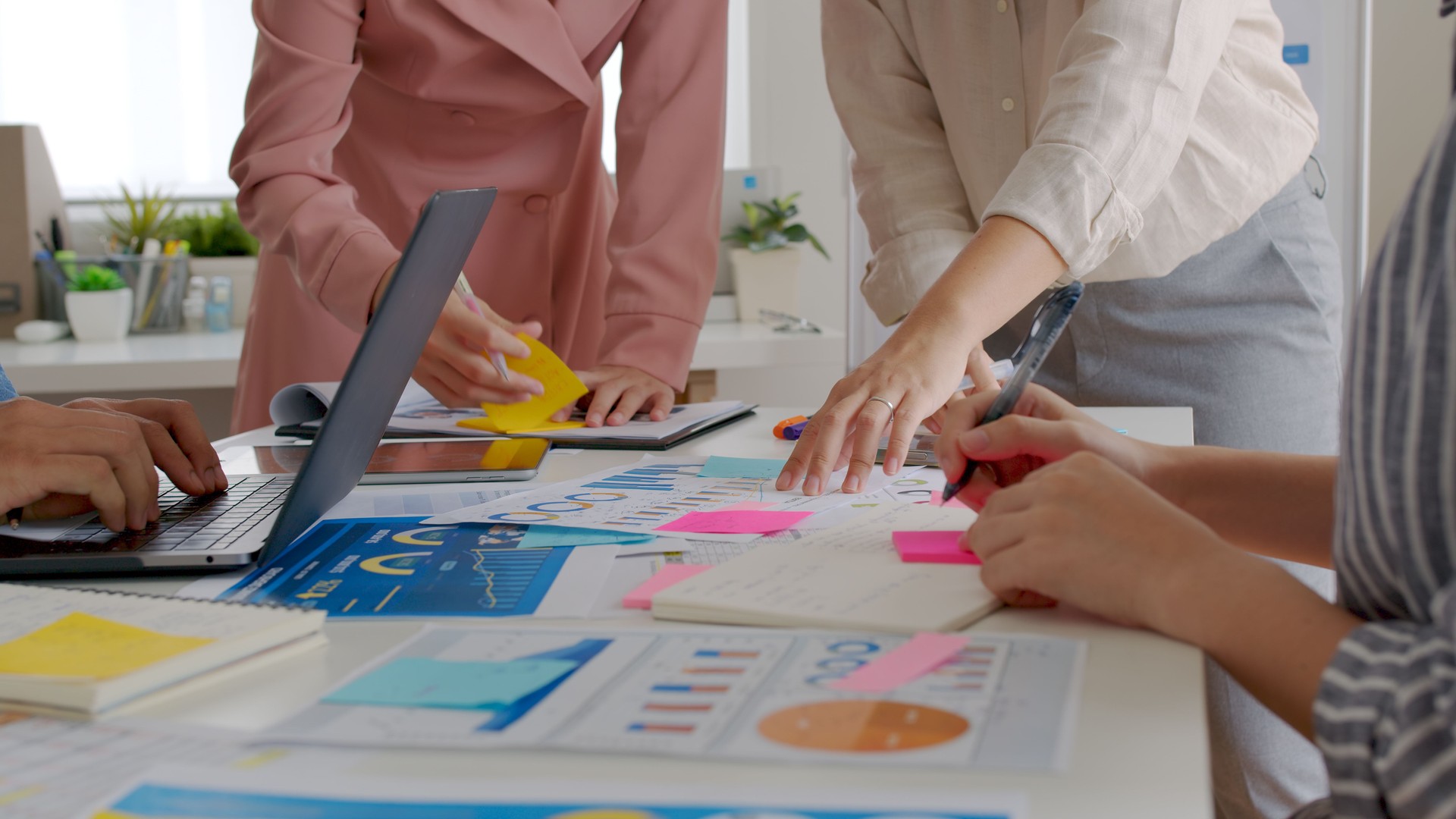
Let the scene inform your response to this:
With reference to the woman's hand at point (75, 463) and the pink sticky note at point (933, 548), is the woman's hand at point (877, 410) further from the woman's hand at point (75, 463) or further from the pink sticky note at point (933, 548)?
the woman's hand at point (75, 463)

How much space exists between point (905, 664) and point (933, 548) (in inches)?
7.0

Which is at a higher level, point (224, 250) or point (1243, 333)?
point (224, 250)

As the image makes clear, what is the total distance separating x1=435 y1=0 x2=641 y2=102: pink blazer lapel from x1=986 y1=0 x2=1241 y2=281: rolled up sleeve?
22.5 inches

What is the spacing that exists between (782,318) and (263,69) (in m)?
1.33

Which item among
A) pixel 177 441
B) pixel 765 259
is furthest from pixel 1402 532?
pixel 765 259

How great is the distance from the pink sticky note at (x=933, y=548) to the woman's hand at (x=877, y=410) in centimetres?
17

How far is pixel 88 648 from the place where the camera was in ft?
1.58

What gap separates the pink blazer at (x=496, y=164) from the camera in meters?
1.26

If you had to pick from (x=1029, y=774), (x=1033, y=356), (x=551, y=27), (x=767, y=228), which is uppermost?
(x=551, y=27)

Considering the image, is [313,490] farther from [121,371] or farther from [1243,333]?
[121,371]

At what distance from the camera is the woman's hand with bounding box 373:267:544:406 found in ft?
3.41

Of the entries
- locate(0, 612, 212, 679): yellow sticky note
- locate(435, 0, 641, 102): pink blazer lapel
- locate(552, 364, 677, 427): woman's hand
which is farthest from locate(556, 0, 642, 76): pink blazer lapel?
locate(0, 612, 212, 679): yellow sticky note

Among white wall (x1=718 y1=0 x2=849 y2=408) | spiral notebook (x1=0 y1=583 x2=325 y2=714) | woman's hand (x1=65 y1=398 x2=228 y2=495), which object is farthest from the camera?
white wall (x1=718 y1=0 x2=849 y2=408)

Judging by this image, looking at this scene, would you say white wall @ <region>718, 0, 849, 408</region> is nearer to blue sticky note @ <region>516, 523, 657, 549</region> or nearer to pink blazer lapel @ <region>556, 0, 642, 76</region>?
pink blazer lapel @ <region>556, 0, 642, 76</region>
